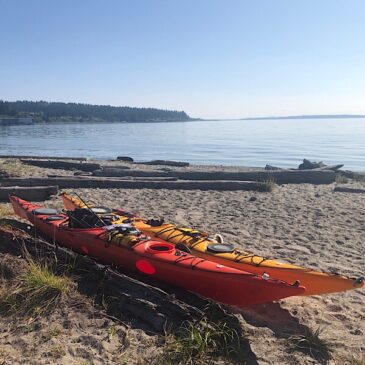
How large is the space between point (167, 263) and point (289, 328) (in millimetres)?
1384

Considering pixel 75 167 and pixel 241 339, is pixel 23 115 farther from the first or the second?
pixel 241 339

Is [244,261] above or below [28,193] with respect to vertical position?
above

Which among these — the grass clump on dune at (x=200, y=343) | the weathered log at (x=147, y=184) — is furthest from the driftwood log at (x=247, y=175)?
the grass clump on dune at (x=200, y=343)

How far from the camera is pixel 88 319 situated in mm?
3768

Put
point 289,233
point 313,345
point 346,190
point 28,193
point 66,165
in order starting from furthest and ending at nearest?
point 66,165 < point 346,190 < point 28,193 < point 289,233 < point 313,345

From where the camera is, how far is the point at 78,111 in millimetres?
141375

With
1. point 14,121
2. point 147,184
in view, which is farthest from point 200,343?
point 14,121

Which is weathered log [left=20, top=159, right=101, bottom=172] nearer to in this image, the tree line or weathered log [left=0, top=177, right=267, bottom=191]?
weathered log [left=0, top=177, right=267, bottom=191]

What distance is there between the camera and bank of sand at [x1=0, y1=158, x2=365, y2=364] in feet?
12.4

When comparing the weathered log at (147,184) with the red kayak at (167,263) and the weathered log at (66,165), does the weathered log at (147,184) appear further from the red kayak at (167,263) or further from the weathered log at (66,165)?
the red kayak at (167,263)

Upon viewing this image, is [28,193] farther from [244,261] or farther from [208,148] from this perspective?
[208,148]

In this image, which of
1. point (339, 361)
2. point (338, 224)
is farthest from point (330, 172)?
point (339, 361)

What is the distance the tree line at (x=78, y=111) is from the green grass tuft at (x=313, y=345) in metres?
126

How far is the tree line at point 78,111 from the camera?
129m
